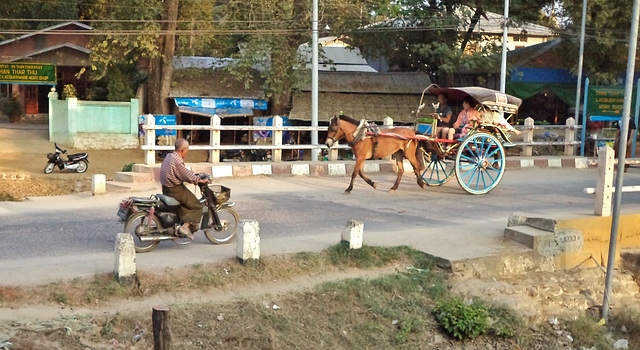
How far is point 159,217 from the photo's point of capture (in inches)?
330

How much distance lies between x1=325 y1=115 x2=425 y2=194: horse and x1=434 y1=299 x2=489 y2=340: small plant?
243 inches

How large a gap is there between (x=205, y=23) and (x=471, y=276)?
70.3 ft

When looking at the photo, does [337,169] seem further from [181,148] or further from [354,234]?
[181,148]

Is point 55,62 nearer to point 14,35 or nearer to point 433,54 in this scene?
point 14,35

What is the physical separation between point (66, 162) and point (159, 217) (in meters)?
15.3

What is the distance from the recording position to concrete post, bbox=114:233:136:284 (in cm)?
705

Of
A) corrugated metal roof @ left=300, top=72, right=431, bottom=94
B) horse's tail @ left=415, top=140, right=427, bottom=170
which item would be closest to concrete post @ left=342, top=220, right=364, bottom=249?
horse's tail @ left=415, top=140, right=427, bottom=170

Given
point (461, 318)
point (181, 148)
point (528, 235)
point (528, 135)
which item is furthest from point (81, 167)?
point (461, 318)

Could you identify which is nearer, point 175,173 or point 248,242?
point 248,242

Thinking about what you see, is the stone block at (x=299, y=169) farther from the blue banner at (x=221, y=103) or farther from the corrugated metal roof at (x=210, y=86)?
the blue banner at (x=221, y=103)

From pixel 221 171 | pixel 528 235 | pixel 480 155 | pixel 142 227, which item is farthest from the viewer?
pixel 221 171

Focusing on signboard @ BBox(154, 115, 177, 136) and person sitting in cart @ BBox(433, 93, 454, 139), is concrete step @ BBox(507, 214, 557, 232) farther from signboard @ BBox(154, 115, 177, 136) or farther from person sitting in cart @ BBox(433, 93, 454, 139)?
signboard @ BBox(154, 115, 177, 136)

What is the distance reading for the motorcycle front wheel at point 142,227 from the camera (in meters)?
8.30

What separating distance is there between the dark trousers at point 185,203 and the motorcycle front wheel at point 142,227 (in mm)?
334
